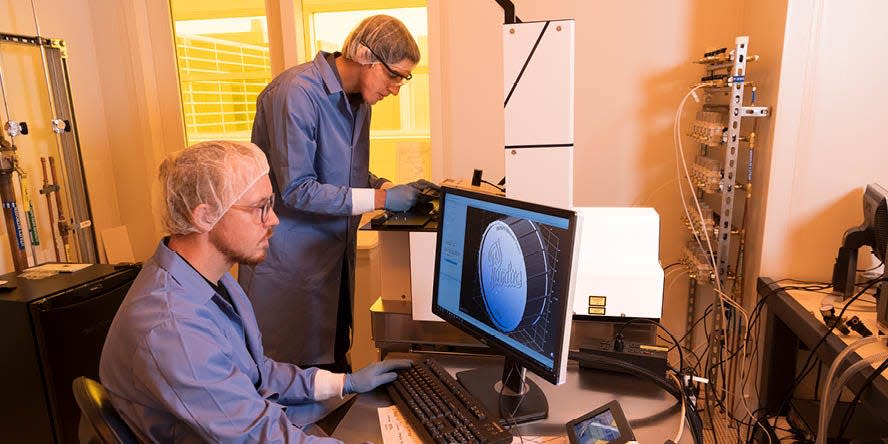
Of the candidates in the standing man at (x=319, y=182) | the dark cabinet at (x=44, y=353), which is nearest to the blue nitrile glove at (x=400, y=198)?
the standing man at (x=319, y=182)

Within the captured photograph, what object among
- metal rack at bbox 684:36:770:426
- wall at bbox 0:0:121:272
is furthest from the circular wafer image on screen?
wall at bbox 0:0:121:272

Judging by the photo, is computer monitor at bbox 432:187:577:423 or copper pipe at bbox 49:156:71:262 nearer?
computer monitor at bbox 432:187:577:423

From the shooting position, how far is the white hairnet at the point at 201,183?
Answer: 990 millimetres

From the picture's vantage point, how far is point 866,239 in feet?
5.26

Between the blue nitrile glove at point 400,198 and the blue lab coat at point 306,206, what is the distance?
0.41 ft

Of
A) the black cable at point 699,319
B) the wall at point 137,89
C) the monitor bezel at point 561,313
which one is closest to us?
the monitor bezel at point 561,313

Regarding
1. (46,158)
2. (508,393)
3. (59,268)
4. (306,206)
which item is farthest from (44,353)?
(508,393)

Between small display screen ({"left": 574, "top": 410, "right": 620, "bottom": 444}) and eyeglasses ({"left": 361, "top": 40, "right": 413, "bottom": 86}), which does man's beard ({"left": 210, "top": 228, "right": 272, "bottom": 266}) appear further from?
eyeglasses ({"left": 361, "top": 40, "right": 413, "bottom": 86})

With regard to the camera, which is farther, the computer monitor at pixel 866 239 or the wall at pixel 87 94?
the wall at pixel 87 94

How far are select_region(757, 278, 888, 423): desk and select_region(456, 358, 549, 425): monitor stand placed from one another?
2.58 ft

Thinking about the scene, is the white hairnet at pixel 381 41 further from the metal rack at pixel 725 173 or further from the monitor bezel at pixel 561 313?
the metal rack at pixel 725 173

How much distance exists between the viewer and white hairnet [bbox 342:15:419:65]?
5.49 feet

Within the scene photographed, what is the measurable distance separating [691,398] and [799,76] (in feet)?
4.19

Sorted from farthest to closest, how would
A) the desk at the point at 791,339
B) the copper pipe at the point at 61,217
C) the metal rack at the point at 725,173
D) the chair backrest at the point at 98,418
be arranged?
the copper pipe at the point at 61,217
the metal rack at the point at 725,173
the desk at the point at 791,339
the chair backrest at the point at 98,418
